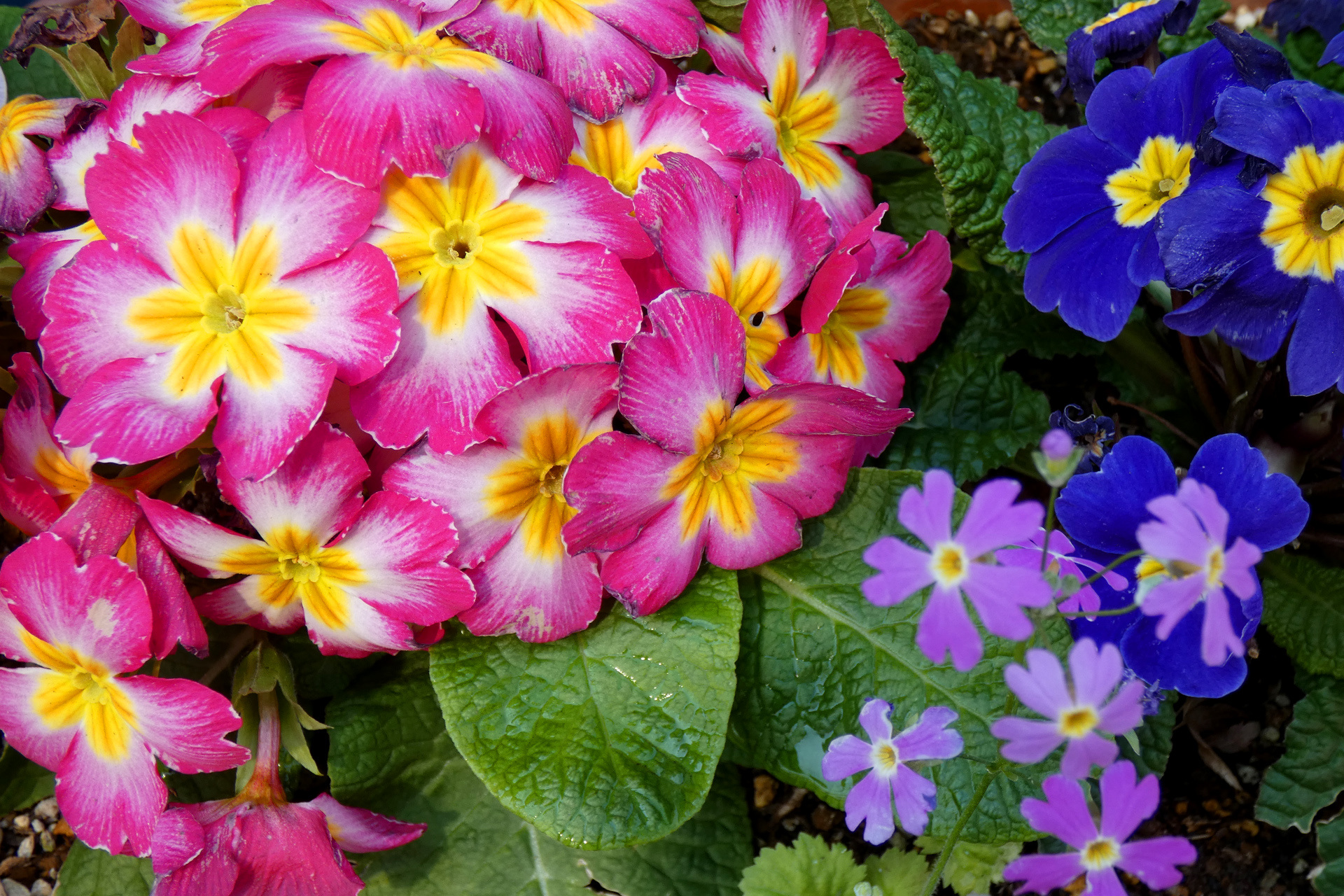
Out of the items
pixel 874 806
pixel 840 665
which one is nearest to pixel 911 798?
pixel 874 806

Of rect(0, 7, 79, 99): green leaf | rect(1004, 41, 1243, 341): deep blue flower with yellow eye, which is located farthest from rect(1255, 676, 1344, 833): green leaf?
rect(0, 7, 79, 99): green leaf

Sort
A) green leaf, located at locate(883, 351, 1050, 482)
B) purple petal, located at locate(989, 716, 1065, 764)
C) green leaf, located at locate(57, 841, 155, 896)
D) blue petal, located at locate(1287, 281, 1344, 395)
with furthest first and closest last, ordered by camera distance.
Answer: green leaf, located at locate(883, 351, 1050, 482)
green leaf, located at locate(57, 841, 155, 896)
blue petal, located at locate(1287, 281, 1344, 395)
purple petal, located at locate(989, 716, 1065, 764)

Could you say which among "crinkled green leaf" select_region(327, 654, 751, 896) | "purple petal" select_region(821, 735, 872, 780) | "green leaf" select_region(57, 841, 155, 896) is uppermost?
"purple petal" select_region(821, 735, 872, 780)

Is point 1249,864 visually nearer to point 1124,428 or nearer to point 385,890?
point 1124,428

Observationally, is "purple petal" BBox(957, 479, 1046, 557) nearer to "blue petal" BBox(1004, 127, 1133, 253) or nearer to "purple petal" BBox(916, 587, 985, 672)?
"purple petal" BBox(916, 587, 985, 672)

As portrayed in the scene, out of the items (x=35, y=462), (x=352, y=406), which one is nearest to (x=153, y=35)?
(x=35, y=462)

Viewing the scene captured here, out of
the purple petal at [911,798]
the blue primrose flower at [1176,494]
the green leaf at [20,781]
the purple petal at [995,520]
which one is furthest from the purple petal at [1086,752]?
the green leaf at [20,781]

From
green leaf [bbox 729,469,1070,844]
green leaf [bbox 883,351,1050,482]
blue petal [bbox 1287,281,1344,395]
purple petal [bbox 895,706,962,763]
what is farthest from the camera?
green leaf [bbox 883,351,1050,482]
